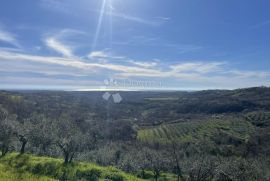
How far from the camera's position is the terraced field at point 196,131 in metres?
165

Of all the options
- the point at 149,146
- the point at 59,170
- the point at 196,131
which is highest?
the point at 59,170

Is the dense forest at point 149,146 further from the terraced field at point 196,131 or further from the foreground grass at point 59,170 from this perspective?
the foreground grass at point 59,170

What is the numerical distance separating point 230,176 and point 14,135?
45059 millimetres

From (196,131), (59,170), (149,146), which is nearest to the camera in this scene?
(59,170)

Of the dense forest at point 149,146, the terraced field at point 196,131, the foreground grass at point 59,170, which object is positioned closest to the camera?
the foreground grass at point 59,170

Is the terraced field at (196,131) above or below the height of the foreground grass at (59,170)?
below

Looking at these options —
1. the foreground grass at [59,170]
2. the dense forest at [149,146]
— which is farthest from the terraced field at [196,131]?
the foreground grass at [59,170]

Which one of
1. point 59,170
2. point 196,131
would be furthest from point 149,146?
point 59,170

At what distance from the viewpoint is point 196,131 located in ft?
591

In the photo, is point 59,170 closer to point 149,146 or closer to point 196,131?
point 149,146

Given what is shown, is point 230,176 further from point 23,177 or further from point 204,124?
point 204,124

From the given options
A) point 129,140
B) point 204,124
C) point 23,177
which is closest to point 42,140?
point 23,177

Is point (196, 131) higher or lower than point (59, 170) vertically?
lower

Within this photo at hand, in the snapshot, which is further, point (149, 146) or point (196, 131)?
point (196, 131)
